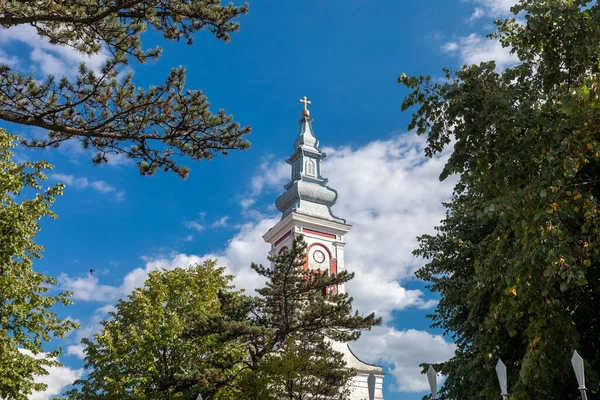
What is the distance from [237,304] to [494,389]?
12.6 meters

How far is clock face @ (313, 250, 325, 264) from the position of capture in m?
39.4

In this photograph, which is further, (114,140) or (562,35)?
(114,140)

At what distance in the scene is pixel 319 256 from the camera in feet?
130

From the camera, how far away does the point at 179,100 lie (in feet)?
29.0

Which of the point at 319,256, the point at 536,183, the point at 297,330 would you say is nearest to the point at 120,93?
the point at 536,183

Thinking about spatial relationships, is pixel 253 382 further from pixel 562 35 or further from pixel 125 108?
pixel 562 35

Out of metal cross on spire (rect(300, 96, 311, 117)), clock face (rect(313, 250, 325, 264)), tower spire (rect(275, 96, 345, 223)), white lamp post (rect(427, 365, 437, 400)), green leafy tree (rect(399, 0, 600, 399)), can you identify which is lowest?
white lamp post (rect(427, 365, 437, 400))

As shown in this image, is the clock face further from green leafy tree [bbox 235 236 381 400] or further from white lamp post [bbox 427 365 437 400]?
white lamp post [bbox 427 365 437 400]

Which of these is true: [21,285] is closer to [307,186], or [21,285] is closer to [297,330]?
[297,330]

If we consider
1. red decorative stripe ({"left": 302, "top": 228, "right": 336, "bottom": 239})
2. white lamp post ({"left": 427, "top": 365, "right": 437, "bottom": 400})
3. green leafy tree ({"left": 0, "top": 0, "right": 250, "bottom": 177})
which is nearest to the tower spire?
red decorative stripe ({"left": 302, "top": 228, "right": 336, "bottom": 239})

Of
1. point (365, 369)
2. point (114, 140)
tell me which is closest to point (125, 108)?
point (114, 140)

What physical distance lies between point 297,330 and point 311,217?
22339 mm

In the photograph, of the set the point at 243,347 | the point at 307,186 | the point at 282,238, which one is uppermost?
the point at 307,186

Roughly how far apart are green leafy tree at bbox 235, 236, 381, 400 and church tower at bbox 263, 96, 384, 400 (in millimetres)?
18517
